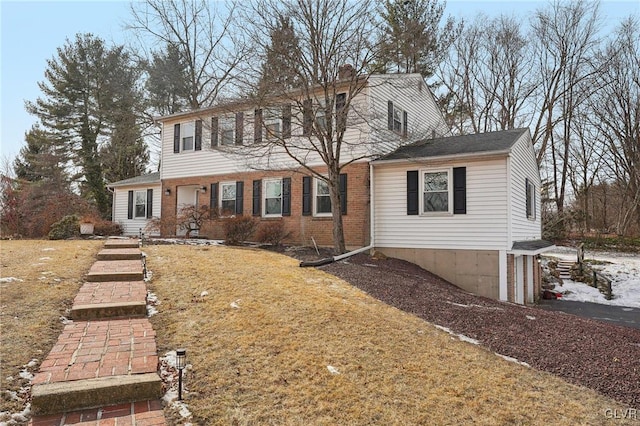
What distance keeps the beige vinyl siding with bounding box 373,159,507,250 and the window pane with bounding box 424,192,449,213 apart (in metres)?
0.25

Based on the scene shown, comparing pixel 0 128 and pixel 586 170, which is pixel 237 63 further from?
pixel 586 170

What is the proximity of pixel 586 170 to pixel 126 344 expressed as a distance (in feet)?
106

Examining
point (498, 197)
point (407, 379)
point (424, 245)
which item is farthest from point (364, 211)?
point (407, 379)

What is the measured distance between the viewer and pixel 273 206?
1471 centimetres

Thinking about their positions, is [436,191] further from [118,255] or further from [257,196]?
[118,255]

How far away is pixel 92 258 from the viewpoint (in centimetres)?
870

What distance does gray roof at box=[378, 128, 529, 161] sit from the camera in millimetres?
11172

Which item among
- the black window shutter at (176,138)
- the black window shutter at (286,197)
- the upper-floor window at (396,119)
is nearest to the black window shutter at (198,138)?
the black window shutter at (176,138)

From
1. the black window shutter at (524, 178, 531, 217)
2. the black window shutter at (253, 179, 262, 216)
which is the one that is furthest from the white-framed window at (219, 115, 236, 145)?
the black window shutter at (524, 178, 531, 217)

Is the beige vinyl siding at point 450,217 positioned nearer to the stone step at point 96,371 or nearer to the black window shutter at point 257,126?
the black window shutter at point 257,126

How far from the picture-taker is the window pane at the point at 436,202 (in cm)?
1169

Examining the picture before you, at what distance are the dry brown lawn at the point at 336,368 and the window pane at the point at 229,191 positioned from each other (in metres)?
9.69

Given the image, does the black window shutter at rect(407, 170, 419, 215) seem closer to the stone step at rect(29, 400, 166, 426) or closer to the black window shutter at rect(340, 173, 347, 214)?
the black window shutter at rect(340, 173, 347, 214)

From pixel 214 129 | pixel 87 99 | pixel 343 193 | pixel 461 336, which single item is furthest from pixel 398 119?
pixel 87 99
